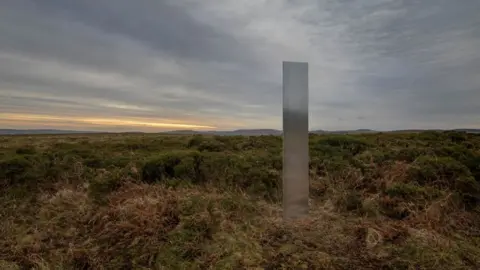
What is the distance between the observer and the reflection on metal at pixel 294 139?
456cm

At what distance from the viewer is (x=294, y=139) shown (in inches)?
180

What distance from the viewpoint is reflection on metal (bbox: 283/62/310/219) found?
4562 mm

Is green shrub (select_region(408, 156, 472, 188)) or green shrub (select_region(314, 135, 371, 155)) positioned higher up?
green shrub (select_region(314, 135, 371, 155))

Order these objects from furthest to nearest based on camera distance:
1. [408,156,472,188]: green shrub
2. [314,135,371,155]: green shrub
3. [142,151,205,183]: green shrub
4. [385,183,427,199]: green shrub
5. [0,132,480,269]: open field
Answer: [314,135,371,155]: green shrub < [142,151,205,183]: green shrub < [408,156,472,188]: green shrub < [385,183,427,199]: green shrub < [0,132,480,269]: open field

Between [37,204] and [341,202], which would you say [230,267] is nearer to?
[341,202]

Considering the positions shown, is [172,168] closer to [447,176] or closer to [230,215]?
[230,215]

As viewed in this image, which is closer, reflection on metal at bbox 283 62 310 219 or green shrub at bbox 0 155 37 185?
reflection on metal at bbox 283 62 310 219

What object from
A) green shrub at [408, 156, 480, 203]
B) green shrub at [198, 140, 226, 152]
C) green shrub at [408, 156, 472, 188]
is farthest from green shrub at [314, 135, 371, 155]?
green shrub at [198, 140, 226, 152]

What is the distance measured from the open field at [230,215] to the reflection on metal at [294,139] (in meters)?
0.32

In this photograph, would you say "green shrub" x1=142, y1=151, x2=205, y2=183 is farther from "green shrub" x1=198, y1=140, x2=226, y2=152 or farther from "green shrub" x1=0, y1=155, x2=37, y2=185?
"green shrub" x1=198, y1=140, x2=226, y2=152

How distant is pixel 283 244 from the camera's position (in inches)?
A: 155

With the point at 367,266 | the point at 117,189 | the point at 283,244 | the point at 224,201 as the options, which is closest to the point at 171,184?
the point at 117,189

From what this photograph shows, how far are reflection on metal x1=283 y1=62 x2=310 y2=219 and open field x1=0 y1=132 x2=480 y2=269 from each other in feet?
1.06

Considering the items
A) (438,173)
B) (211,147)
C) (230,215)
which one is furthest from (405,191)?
(211,147)
